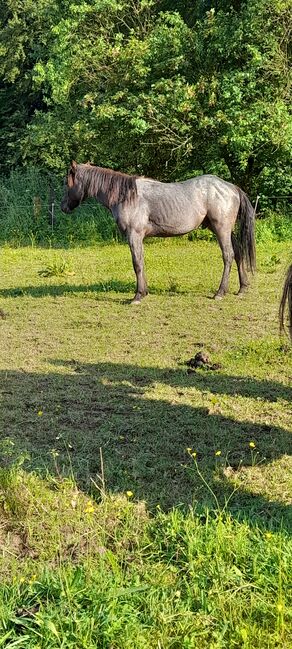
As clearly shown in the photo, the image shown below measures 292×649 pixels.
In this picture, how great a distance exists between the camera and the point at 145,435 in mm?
4012

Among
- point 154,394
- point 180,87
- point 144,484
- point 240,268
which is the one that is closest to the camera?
point 144,484

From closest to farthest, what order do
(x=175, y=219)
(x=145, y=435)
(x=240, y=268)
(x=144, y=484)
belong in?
(x=144, y=484), (x=145, y=435), (x=175, y=219), (x=240, y=268)

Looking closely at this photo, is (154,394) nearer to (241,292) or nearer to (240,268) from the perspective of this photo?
(241,292)

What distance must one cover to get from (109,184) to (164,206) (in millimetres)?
858

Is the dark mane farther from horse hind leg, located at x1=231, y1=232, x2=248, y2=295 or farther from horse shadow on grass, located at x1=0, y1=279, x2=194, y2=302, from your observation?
horse hind leg, located at x1=231, y1=232, x2=248, y2=295

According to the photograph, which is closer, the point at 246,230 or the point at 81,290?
the point at 246,230

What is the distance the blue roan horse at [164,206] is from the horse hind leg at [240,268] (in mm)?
17

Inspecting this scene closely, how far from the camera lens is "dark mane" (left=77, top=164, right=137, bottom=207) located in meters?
8.70

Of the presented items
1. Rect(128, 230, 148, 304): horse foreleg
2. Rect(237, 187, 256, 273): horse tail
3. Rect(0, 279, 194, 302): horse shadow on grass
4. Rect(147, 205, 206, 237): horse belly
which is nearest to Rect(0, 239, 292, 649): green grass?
Rect(128, 230, 148, 304): horse foreleg

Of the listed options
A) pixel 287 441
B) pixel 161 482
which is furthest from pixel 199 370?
pixel 161 482

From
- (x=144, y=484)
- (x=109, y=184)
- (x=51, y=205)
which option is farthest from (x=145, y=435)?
(x=51, y=205)

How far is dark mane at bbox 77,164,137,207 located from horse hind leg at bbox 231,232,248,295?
5.59ft

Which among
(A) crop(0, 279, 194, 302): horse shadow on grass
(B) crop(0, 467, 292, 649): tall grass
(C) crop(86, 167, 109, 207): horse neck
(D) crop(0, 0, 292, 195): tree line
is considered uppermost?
(D) crop(0, 0, 292, 195): tree line

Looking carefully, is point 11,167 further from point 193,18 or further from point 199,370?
point 199,370
